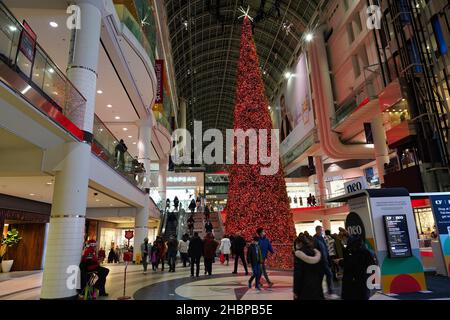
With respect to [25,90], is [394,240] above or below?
below

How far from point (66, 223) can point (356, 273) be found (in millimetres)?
6321

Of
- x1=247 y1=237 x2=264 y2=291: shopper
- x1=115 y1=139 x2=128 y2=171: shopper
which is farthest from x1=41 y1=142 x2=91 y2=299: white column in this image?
x1=115 y1=139 x2=128 y2=171: shopper

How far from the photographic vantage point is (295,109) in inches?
1249

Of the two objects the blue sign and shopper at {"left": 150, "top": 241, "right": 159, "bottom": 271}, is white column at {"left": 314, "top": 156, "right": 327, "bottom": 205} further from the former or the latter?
the blue sign

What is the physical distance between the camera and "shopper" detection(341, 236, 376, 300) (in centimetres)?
347

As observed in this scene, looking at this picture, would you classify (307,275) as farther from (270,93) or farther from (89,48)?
(270,93)

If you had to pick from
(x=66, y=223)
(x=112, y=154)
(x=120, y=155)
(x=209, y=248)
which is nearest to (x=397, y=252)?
(x=209, y=248)

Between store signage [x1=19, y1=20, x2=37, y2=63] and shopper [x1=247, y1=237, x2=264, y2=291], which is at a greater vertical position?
store signage [x1=19, y1=20, x2=37, y2=63]

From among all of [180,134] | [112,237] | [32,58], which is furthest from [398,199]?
[180,134]

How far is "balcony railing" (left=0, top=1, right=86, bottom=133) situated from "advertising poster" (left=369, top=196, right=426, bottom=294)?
282 inches

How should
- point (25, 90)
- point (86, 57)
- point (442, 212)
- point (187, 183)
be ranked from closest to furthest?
point (25, 90)
point (442, 212)
point (86, 57)
point (187, 183)

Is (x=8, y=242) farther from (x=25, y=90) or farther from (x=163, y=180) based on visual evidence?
(x=163, y=180)

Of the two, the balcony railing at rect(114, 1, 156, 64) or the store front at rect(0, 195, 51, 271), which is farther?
the store front at rect(0, 195, 51, 271)

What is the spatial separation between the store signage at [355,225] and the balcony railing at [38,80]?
23.1 ft
